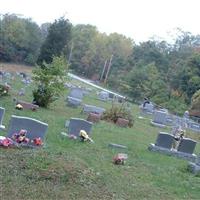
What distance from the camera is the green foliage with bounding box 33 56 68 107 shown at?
73.0ft

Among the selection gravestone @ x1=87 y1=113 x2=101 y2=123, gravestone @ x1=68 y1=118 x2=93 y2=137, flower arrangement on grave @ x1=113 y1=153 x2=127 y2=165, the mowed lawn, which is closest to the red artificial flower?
the mowed lawn

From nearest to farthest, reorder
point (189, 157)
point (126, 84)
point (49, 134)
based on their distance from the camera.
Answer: point (49, 134), point (189, 157), point (126, 84)

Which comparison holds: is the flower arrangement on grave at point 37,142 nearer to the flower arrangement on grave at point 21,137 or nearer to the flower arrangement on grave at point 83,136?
the flower arrangement on grave at point 21,137

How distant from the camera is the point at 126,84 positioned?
171ft

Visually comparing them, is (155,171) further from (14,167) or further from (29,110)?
(29,110)

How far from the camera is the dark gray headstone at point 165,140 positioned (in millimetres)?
16219

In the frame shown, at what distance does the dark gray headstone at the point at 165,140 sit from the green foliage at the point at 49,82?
7.70 metres

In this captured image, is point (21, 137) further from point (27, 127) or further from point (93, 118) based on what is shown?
point (93, 118)

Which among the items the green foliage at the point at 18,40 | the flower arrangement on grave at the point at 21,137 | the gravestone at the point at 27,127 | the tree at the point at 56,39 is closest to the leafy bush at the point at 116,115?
the gravestone at the point at 27,127

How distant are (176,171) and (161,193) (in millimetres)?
3042

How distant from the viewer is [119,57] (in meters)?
82.9

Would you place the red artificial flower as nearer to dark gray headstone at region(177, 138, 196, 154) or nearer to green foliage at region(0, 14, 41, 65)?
dark gray headstone at region(177, 138, 196, 154)

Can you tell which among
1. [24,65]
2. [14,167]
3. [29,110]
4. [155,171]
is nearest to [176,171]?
[155,171]

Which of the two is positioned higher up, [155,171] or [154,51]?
[154,51]
